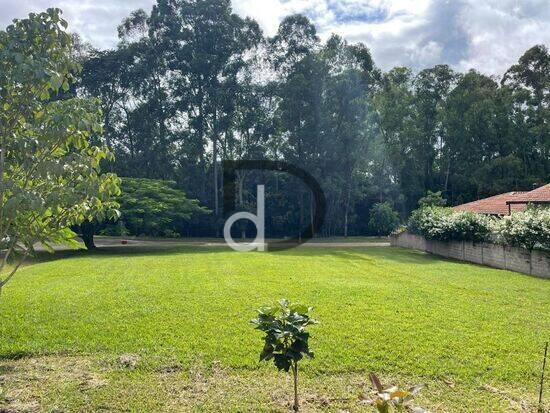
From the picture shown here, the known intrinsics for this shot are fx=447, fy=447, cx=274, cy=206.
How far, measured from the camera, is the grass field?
3924mm

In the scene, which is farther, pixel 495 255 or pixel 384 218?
pixel 384 218

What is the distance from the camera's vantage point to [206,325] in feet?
19.8

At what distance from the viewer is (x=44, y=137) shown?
3.78m

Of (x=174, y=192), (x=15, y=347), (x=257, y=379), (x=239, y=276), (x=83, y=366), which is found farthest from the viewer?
(x=174, y=192)

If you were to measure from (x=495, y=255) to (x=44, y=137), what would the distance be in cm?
Result: 1365

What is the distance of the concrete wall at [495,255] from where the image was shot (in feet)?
38.6

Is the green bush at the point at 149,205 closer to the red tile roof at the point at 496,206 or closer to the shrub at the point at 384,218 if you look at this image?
the shrub at the point at 384,218

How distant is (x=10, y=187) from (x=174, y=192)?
21016 millimetres

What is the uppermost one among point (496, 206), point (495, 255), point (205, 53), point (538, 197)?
point (205, 53)

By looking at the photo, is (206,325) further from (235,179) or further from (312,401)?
(235,179)

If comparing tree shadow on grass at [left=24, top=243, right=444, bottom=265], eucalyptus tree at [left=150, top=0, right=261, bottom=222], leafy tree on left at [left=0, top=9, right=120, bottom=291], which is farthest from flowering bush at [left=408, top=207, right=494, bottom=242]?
eucalyptus tree at [left=150, top=0, right=261, bottom=222]

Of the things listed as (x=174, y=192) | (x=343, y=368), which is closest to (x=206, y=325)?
(x=343, y=368)

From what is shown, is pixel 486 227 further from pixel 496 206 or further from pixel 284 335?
pixel 284 335

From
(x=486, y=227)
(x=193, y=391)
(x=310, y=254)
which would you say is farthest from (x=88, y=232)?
(x=193, y=391)
